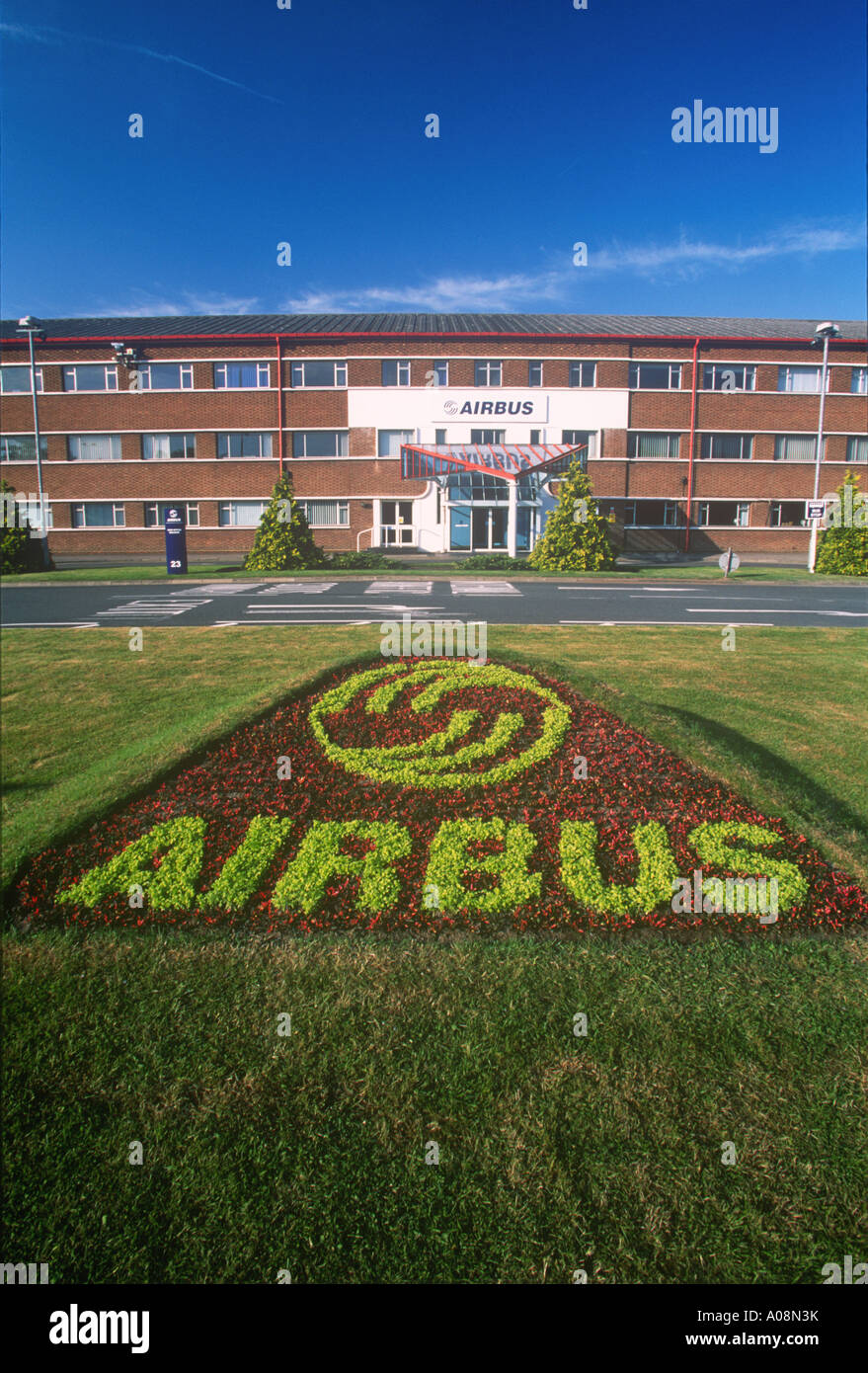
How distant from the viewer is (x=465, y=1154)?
9.92ft

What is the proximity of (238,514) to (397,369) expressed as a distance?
37.5 ft

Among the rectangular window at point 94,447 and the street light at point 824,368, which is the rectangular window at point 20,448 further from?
the street light at point 824,368

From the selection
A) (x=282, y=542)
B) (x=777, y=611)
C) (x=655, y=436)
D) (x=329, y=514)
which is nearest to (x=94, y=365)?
(x=329, y=514)

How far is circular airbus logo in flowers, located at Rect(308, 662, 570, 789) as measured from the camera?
235 inches

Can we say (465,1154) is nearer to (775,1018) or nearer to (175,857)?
(775,1018)

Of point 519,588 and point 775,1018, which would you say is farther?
point 519,588

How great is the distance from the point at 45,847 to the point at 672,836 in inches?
168

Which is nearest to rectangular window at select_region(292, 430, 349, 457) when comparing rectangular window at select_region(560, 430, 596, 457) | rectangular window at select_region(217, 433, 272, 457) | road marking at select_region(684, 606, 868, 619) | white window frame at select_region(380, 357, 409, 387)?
rectangular window at select_region(217, 433, 272, 457)

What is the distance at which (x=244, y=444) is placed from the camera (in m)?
41.9

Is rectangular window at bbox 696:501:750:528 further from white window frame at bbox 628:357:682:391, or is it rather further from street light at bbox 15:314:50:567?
street light at bbox 15:314:50:567

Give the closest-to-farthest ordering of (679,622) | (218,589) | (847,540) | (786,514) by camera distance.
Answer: (679,622) < (218,589) < (847,540) < (786,514)

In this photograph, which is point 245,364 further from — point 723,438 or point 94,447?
point 723,438

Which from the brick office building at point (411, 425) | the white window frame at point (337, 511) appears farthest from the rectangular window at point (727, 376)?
the white window frame at point (337, 511)
